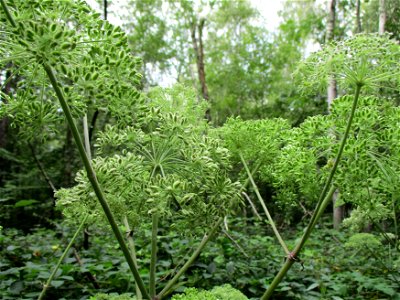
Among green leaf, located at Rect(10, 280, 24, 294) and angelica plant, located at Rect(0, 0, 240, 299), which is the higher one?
angelica plant, located at Rect(0, 0, 240, 299)

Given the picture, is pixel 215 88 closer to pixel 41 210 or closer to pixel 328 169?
pixel 41 210

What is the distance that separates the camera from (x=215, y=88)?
85.8ft

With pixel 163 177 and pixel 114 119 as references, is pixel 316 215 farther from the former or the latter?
pixel 114 119

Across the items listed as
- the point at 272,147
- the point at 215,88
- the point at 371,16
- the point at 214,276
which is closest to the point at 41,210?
the point at 215,88

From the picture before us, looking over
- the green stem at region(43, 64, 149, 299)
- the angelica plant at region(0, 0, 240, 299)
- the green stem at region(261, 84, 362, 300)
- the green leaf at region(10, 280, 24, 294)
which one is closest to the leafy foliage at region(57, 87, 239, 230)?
the angelica plant at region(0, 0, 240, 299)

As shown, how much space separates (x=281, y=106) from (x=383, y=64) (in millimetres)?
19188

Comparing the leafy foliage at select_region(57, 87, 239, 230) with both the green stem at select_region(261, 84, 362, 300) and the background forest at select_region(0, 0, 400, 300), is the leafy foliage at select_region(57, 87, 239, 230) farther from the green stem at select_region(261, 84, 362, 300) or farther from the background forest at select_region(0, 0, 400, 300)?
the green stem at select_region(261, 84, 362, 300)

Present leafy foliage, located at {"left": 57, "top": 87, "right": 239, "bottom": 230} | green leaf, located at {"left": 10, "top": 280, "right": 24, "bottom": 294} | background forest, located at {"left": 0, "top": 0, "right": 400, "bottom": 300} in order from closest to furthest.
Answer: background forest, located at {"left": 0, "top": 0, "right": 400, "bottom": 300} < leafy foliage, located at {"left": 57, "top": 87, "right": 239, "bottom": 230} < green leaf, located at {"left": 10, "top": 280, "right": 24, "bottom": 294}

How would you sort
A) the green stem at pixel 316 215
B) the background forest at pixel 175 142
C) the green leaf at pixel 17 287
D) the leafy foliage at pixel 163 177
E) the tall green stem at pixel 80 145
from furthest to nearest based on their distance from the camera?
1. the green leaf at pixel 17 287
2. the green stem at pixel 316 215
3. the leafy foliage at pixel 163 177
4. the background forest at pixel 175 142
5. the tall green stem at pixel 80 145

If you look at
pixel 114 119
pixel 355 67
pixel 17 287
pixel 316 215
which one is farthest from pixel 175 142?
pixel 17 287

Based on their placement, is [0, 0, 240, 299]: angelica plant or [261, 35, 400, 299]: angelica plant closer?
[0, 0, 240, 299]: angelica plant

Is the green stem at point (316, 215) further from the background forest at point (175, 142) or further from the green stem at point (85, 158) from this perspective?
the green stem at point (85, 158)

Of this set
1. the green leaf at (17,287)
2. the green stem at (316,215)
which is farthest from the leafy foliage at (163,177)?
the green leaf at (17,287)

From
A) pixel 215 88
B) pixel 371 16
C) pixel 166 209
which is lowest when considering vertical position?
pixel 166 209
